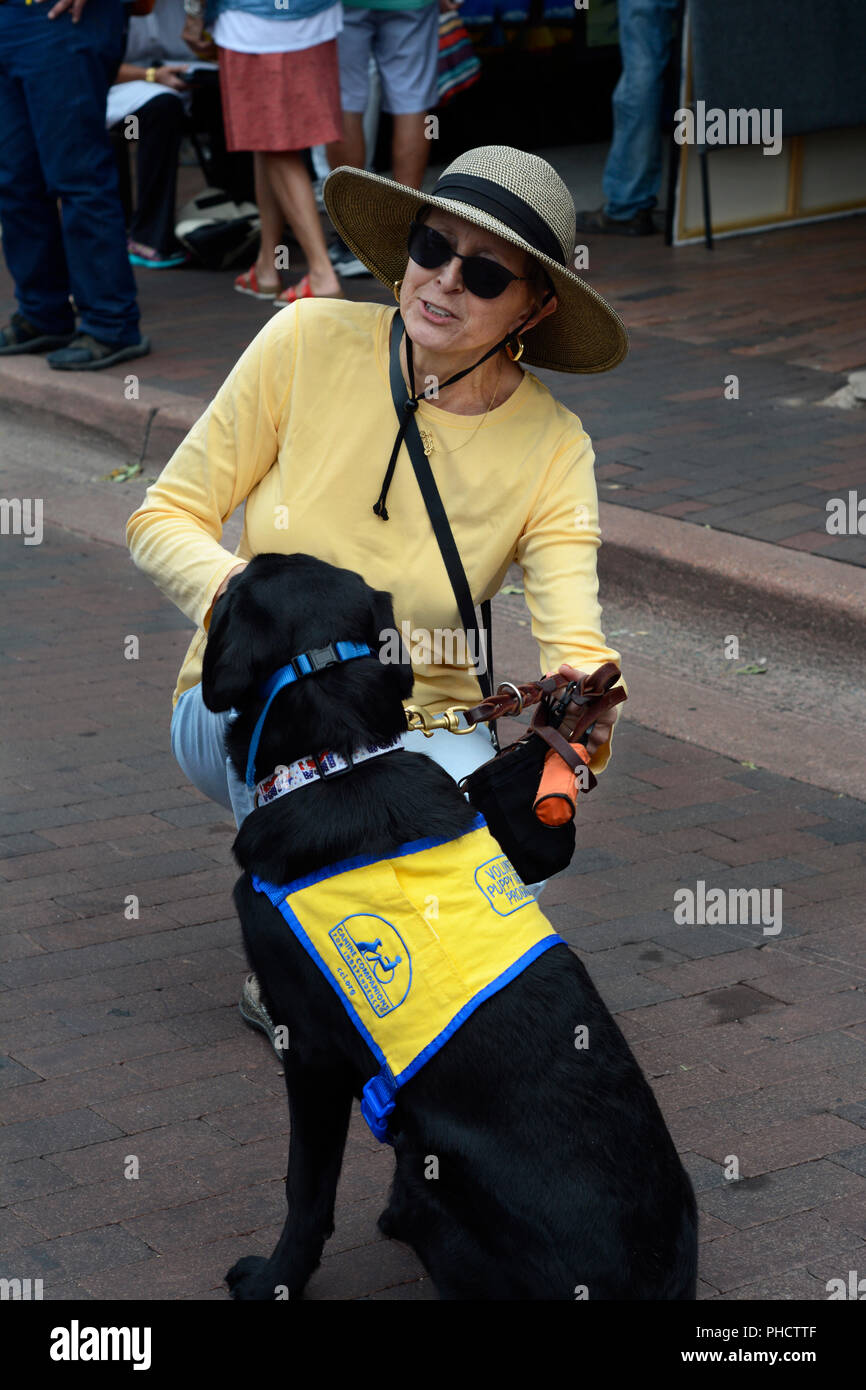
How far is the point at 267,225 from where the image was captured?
8242 millimetres

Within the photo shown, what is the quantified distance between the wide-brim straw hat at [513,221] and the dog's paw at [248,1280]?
178 centimetres

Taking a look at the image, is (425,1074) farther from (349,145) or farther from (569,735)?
(349,145)

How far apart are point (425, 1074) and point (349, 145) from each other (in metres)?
6.83

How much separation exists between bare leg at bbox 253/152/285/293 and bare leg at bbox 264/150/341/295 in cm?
16

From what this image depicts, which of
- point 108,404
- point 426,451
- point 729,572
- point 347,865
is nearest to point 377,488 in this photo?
point 426,451

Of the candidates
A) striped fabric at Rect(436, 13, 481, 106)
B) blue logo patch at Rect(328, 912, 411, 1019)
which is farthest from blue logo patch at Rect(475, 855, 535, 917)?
striped fabric at Rect(436, 13, 481, 106)

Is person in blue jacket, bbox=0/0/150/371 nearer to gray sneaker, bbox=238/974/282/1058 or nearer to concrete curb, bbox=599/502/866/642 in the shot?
concrete curb, bbox=599/502/866/642

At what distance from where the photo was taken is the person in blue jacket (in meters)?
6.91

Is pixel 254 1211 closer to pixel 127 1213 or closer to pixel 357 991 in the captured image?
pixel 127 1213

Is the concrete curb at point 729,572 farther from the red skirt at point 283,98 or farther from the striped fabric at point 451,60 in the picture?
the striped fabric at point 451,60

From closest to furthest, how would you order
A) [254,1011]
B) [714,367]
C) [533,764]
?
[533,764] → [254,1011] → [714,367]

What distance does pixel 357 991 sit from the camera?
2363 mm

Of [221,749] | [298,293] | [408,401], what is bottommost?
[298,293]
